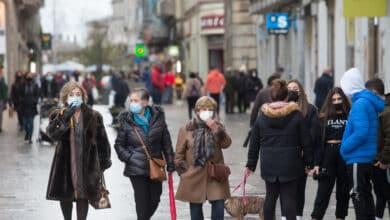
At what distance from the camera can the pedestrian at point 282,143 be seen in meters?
11.6

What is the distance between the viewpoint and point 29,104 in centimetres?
2838

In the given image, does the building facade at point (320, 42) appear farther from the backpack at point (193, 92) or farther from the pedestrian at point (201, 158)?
the pedestrian at point (201, 158)

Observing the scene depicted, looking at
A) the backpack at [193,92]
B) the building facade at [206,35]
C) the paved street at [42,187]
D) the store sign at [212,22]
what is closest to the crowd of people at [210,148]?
the paved street at [42,187]

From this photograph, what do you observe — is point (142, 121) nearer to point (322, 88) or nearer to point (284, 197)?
point (284, 197)

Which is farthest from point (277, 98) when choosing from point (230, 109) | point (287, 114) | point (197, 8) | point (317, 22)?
point (197, 8)

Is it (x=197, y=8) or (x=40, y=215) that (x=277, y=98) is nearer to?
(x=40, y=215)

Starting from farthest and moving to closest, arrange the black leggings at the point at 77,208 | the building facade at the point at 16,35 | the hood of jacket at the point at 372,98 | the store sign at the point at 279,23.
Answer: the building facade at the point at 16,35, the store sign at the point at 279,23, the black leggings at the point at 77,208, the hood of jacket at the point at 372,98

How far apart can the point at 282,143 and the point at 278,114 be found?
0.29m

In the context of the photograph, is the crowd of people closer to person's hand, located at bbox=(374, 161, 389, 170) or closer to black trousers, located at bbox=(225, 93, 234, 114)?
person's hand, located at bbox=(374, 161, 389, 170)

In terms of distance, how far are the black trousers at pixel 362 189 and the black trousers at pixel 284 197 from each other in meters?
0.82

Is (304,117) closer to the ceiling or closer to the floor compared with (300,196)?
closer to the ceiling

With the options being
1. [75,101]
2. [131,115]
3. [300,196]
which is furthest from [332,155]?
[75,101]

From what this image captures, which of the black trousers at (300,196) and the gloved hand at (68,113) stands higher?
the gloved hand at (68,113)

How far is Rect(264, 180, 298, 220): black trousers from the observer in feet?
38.8
